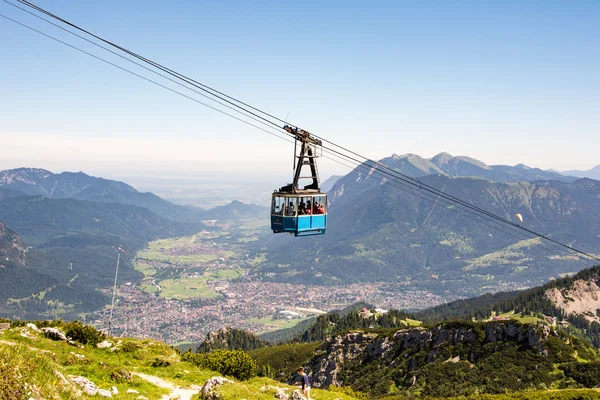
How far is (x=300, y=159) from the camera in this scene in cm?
4197

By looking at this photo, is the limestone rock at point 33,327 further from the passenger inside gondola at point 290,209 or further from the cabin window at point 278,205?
the passenger inside gondola at point 290,209

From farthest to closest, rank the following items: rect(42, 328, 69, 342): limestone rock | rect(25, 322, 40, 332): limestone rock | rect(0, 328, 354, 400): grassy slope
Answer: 1. rect(25, 322, 40, 332): limestone rock
2. rect(42, 328, 69, 342): limestone rock
3. rect(0, 328, 354, 400): grassy slope

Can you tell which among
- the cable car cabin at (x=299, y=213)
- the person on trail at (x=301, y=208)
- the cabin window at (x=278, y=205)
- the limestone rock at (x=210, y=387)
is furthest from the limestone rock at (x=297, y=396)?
the cabin window at (x=278, y=205)

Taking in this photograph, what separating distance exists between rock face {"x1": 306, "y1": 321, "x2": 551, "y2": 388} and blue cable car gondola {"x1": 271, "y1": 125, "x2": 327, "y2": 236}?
124031 millimetres

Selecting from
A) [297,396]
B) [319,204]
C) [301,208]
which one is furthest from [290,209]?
[297,396]

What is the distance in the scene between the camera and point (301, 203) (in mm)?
45469

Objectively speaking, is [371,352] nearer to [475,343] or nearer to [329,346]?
[329,346]

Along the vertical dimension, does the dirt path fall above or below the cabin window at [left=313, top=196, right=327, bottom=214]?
below

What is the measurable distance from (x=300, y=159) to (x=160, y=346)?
34.8 metres

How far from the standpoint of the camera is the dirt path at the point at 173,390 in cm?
3574

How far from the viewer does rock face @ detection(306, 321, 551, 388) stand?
14438cm

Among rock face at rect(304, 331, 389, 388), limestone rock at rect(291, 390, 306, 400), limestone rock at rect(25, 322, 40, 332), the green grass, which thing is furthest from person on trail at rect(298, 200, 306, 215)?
rock face at rect(304, 331, 389, 388)

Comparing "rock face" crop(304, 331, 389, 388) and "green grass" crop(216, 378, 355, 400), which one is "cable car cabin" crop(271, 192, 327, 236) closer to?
"green grass" crop(216, 378, 355, 400)

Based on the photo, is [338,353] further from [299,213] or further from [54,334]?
[299,213]
